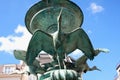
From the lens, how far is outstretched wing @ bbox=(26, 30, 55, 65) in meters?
8.67

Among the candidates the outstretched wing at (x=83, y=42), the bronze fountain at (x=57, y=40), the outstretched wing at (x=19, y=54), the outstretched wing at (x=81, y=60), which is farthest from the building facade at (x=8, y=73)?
the outstretched wing at (x=83, y=42)

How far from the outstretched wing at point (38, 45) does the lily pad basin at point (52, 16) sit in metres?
0.70

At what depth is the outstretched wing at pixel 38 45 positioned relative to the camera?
8.67m

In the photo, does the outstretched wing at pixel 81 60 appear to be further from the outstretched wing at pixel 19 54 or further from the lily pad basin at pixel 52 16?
the outstretched wing at pixel 19 54

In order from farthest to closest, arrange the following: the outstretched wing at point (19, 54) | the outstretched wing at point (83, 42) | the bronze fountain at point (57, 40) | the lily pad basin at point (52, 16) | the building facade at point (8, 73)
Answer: the building facade at point (8, 73)
the lily pad basin at point (52, 16)
the outstretched wing at point (19, 54)
the outstretched wing at point (83, 42)
the bronze fountain at point (57, 40)

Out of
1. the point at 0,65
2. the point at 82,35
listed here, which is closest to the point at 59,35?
the point at 82,35

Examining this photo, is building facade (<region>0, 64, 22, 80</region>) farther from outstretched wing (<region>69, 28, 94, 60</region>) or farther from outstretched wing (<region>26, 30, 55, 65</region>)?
outstretched wing (<region>69, 28, 94, 60</region>)

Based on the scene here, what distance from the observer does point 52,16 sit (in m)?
9.62

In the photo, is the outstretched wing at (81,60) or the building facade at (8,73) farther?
the building facade at (8,73)

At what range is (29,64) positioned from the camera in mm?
8906

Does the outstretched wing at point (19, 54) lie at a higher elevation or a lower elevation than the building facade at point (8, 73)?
lower

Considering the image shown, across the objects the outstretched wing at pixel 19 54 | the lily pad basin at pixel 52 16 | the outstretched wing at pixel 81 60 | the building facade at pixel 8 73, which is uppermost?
the building facade at pixel 8 73

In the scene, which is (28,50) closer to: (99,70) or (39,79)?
(39,79)

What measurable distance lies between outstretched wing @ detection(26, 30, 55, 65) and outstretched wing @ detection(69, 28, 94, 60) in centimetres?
70
